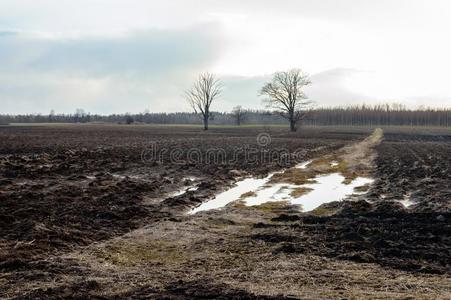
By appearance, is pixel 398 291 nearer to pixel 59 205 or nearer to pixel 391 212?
pixel 391 212

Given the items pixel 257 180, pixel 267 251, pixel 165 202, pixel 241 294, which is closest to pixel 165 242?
pixel 267 251

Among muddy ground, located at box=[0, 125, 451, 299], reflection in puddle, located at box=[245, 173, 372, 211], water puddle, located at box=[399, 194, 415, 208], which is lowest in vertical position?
reflection in puddle, located at box=[245, 173, 372, 211]

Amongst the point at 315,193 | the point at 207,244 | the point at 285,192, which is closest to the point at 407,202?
the point at 315,193

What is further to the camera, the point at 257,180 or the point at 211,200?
the point at 257,180

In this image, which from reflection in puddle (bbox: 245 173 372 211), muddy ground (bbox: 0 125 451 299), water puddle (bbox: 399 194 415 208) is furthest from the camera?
reflection in puddle (bbox: 245 173 372 211)

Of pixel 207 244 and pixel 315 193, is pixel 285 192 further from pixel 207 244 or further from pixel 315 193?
pixel 207 244

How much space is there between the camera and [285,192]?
18578 millimetres

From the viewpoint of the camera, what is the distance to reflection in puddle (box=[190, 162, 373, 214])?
53.5 feet

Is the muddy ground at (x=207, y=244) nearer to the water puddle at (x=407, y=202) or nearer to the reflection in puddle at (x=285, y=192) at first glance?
the water puddle at (x=407, y=202)

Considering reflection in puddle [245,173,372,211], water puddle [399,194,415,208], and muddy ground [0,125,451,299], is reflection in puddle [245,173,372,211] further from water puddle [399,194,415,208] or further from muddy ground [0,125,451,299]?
water puddle [399,194,415,208]

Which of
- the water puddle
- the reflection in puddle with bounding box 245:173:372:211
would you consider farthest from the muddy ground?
the reflection in puddle with bounding box 245:173:372:211

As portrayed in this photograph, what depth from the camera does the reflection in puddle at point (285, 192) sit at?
53.5 feet

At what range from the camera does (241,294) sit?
7023 millimetres

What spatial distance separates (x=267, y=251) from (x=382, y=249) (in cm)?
227
